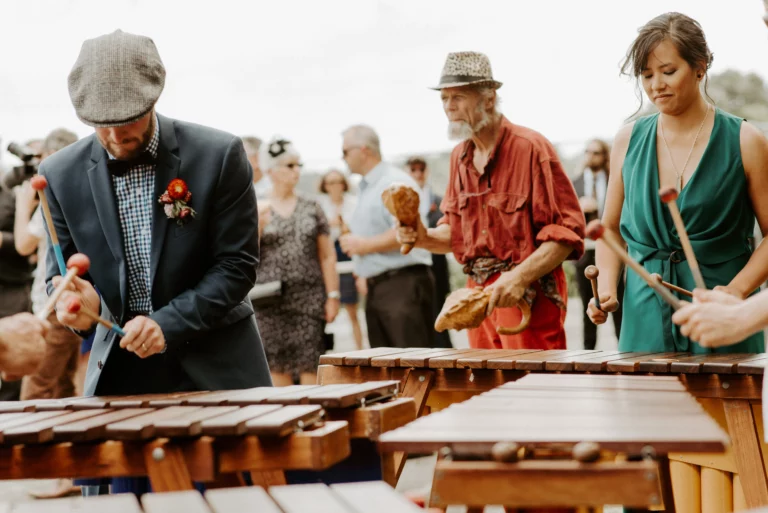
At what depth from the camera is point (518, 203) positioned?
4.35 metres

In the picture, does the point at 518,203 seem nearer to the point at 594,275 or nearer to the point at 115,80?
the point at 594,275

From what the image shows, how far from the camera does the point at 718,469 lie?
3428mm

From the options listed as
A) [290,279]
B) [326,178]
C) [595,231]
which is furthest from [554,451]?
[326,178]

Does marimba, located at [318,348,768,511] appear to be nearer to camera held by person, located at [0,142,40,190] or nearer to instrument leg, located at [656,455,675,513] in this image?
instrument leg, located at [656,455,675,513]

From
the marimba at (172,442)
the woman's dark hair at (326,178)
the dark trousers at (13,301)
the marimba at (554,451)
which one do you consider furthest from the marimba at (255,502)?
the woman's dark hair at (326,178)

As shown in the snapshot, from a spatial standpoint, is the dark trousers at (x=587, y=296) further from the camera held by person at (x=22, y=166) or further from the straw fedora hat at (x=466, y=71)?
the camera held by person at (x=22, y=166)

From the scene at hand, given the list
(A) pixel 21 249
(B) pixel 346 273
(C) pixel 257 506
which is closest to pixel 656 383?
(C) pixel 257 506

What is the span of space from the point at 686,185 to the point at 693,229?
168mm

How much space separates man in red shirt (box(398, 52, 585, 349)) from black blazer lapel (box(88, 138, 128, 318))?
1.57 m

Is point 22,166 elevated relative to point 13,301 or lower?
elevated

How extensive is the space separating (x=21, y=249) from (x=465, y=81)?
3322 millimetres

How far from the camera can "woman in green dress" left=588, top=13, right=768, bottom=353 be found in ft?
12.4

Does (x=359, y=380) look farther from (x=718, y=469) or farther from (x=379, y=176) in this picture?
(x=379, y=176)

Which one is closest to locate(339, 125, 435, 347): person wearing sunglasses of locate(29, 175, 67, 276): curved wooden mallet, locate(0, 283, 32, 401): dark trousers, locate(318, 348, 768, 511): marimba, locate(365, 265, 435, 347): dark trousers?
locate(365, 265, 435, 347): dark trousers
